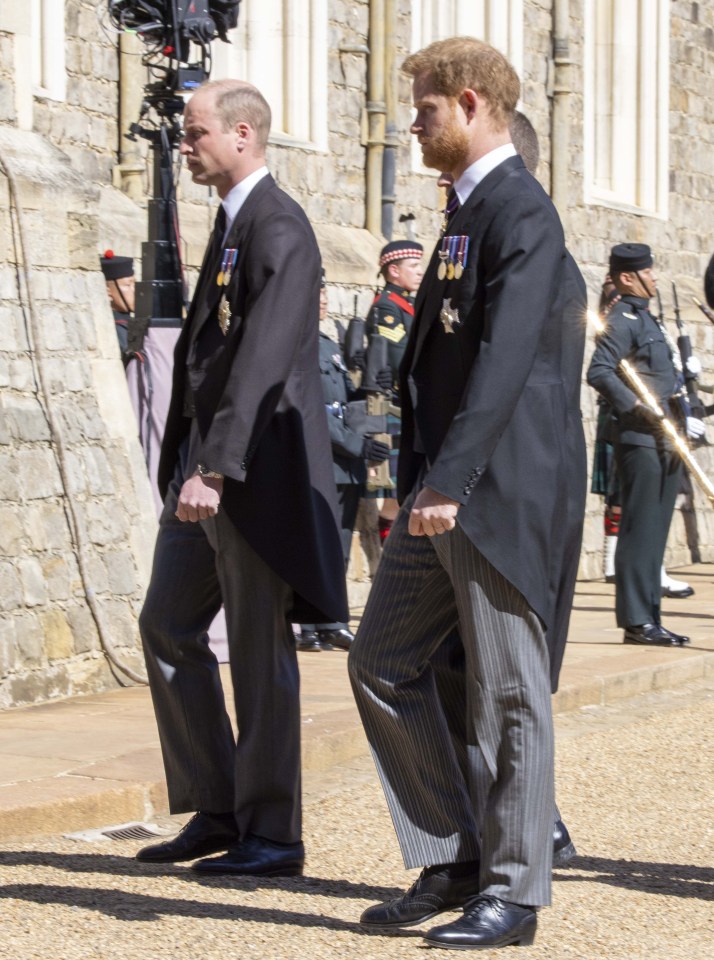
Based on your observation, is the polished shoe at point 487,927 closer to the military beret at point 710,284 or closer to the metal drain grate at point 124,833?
the metal drain grate at point 124,833

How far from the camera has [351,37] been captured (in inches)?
525

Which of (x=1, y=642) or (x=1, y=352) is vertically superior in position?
(x=1, y=352)

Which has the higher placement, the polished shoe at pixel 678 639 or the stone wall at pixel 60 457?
the stone wall at pixel 60 457

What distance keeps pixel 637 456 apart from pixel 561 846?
4858 millimetres

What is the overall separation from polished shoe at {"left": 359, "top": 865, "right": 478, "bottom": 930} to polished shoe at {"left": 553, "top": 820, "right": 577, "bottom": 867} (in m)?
0.61

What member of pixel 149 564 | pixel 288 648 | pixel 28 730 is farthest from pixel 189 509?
pixel 149 564

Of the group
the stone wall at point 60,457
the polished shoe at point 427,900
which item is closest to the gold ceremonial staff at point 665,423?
the stone wall at point 60,457

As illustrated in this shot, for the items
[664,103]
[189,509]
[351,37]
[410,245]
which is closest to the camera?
[189,509]

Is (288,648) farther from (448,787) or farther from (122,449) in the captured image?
(122,449)

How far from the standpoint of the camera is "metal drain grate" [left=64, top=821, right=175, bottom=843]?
5.23 m

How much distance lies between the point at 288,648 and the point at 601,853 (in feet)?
3.43

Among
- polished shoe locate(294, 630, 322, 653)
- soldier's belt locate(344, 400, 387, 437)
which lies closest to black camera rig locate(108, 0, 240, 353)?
soldier's belt locate(344, 400, 387, 437)

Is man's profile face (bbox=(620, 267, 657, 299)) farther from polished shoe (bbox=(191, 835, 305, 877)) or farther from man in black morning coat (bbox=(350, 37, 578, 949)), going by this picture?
man in black morning coat (bbox=(350, 37, 578, 949))

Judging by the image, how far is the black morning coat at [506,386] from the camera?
3.86 metres
